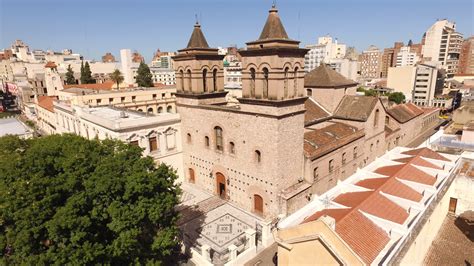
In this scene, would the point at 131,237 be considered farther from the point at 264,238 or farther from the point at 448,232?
the point at 448,232

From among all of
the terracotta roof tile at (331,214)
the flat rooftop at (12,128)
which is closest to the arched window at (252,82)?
the terracotta roof tile at (331,214)

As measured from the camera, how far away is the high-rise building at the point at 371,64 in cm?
14325

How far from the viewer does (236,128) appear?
2419cm

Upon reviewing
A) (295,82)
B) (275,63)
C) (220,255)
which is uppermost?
(275,63)

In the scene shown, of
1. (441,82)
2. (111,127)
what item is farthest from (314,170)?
(441,82)

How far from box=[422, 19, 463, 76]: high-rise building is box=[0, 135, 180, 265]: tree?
5360 inches

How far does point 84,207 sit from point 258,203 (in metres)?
14.1

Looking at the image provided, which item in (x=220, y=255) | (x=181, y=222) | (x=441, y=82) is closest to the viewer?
(x=220, y=255)

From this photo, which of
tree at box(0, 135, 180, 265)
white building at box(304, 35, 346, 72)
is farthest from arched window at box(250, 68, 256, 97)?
white building at box(304, 35, 346, 72)

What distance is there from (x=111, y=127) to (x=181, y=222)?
11190 millimetres

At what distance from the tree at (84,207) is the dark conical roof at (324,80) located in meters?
22.0

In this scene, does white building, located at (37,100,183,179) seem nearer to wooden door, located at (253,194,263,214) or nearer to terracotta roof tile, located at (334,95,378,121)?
wooden door, located at (253,194,263,214)

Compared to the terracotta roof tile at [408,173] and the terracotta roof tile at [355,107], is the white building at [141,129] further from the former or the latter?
the terracotta roof tile at [408,173]

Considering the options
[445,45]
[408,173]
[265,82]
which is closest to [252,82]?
[265,82]
